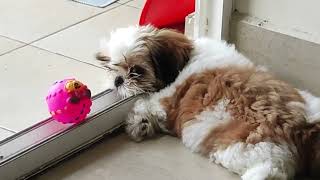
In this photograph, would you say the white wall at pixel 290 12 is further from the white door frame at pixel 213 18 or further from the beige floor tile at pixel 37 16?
the beige floor tile at pixel 37 16

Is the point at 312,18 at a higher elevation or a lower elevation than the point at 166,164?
higher

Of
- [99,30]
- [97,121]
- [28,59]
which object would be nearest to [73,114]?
[97,121]

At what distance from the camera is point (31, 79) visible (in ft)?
7.95

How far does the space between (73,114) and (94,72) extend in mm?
453

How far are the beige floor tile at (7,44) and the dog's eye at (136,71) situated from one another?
28.3 inches

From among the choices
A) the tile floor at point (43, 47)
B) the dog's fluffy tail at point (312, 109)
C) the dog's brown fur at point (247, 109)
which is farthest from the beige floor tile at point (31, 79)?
the dog's fluffy tail at point (312, 109)

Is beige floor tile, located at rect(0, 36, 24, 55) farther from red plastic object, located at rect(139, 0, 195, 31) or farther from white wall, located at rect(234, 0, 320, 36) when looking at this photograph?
white wall, located at rect(234, 0, 320, 36)

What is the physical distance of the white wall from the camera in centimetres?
227

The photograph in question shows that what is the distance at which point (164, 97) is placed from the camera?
6.95ft

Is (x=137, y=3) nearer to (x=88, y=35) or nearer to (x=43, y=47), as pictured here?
(x=88, y=35)

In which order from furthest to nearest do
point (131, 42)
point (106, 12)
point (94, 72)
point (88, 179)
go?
point (106, 12)
point (94, 72)
point (131, 42)
point (88, 179)

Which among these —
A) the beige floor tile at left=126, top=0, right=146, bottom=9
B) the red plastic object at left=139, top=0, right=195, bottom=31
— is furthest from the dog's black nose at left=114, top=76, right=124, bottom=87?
the beige floor tile at left=126, top=0, right=146, bottom=9

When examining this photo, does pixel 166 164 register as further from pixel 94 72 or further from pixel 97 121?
pixel 94 72

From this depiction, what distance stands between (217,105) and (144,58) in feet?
0.96
